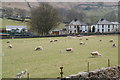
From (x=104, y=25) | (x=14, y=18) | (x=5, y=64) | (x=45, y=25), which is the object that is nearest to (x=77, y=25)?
(x=104, y=25)

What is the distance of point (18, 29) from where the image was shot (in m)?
109

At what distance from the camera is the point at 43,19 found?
74.7m

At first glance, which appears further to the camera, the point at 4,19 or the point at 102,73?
the point at 4,19

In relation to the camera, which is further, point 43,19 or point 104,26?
point 104,26

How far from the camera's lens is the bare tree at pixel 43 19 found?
74.4 metres

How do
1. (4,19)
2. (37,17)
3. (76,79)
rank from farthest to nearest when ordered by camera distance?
(4,19) < (37,17) < (76,79)

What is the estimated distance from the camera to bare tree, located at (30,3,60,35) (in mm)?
74375

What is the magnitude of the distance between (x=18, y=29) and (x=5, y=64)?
90.0 metres

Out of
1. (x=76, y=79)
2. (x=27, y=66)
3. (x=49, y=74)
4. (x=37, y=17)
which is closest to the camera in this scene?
(x=76, y=79)

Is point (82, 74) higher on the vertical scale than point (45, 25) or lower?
lower

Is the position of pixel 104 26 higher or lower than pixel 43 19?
lower

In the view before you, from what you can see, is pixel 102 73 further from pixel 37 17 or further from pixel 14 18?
pixel 14 18

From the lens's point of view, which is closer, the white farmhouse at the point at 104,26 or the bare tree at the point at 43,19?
the bare tree at the point at 43,19

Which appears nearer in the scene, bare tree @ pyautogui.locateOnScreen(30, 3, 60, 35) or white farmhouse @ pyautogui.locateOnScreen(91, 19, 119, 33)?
bare tree @ pyautogui.locateOnScreen(30, 3, 60, 35)
